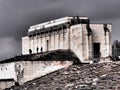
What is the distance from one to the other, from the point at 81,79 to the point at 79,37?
9.21 m

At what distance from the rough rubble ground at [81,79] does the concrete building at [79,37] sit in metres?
3.65

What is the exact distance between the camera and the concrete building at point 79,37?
141ft

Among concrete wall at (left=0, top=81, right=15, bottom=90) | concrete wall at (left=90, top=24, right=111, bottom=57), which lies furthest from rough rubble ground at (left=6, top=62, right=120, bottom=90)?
concrete wall at (left=90, top=24, right=111, bottom=57)

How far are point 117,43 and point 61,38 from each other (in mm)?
5418

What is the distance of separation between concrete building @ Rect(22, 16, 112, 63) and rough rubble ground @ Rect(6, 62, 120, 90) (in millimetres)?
3649

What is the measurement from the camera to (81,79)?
113 ft

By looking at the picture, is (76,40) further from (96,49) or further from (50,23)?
(50,23)

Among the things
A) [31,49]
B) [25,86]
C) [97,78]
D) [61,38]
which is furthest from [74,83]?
[31,49]

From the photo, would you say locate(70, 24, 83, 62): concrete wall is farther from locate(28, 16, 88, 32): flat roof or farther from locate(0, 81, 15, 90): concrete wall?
locate(0, 81, 15, 90): concrete wall

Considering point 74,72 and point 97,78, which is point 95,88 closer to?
point 97,78

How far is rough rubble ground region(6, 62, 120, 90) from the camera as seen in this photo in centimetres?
3216

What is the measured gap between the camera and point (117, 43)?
4797 cm

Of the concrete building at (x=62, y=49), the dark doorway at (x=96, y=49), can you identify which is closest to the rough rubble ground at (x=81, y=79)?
the concrete building at (x=62, y=49)

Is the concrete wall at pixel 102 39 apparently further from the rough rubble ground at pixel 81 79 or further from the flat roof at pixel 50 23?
the rough rubble ground at pixel 81 79
